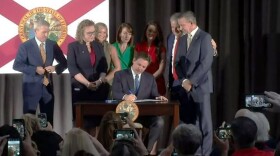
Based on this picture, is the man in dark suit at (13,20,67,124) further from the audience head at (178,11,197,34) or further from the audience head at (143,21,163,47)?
the audience head at (178,11,197,34)

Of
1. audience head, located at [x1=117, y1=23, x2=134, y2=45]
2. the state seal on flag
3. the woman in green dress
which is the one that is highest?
the state seal on flag

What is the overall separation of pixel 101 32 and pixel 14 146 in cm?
383

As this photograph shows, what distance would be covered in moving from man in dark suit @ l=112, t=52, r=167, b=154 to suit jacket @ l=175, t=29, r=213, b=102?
1.04 ft

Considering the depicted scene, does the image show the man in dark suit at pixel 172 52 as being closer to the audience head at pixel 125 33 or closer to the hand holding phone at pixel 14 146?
the audience head at pixel 125 33

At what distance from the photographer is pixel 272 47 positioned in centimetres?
835

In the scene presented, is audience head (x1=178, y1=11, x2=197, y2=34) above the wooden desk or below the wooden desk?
above

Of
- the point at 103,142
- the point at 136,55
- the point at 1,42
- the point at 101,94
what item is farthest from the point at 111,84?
the point at 103,142

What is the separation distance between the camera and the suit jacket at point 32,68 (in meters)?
7.24

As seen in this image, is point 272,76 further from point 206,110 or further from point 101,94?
point 101,94

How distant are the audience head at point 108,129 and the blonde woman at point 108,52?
2266mm

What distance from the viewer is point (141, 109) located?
6.74 metres

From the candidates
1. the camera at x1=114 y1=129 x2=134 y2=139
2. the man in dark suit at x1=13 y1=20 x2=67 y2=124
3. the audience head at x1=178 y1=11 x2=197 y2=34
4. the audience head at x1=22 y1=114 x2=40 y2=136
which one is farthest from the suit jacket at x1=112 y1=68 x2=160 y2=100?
the camera at x1=114 y1=129 x2=134 y2=139

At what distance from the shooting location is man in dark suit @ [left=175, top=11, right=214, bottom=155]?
22.7 feet

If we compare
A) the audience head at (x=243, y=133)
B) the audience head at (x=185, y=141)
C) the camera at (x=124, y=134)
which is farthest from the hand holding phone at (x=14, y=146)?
the audience head at (x=243, y=133)
